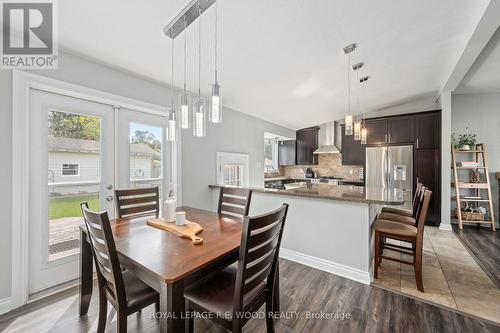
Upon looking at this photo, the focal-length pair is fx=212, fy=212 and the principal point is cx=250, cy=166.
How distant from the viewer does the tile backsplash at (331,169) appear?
232 inches

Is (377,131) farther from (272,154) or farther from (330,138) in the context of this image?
(272,154)

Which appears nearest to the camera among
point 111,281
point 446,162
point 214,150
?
point 111,281

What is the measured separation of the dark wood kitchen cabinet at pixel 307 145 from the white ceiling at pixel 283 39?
2600 millimetres

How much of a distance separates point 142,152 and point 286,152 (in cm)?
456

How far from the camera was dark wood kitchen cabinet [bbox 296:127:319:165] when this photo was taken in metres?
6.16

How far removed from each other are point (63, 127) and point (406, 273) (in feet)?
13.4

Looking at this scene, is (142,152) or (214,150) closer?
(142,152)

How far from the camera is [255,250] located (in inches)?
44.4

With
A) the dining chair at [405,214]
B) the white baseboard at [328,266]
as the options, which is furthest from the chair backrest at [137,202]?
the dining chair at [405,214]

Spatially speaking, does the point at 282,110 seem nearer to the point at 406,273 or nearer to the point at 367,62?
the point at 367,62

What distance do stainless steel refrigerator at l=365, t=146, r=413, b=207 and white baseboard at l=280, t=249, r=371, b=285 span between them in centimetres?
299

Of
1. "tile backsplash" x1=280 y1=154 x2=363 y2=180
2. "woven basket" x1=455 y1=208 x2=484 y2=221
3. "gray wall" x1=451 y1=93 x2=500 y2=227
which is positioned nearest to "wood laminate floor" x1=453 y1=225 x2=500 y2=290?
"woven basket" x1=455 y1=208 x2=484 y2=221

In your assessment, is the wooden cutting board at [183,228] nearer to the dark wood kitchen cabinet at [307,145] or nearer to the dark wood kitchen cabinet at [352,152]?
the dark wood kitchen cabinet at [352,152]

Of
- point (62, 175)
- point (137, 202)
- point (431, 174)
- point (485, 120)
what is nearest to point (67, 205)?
point (62, 175)
